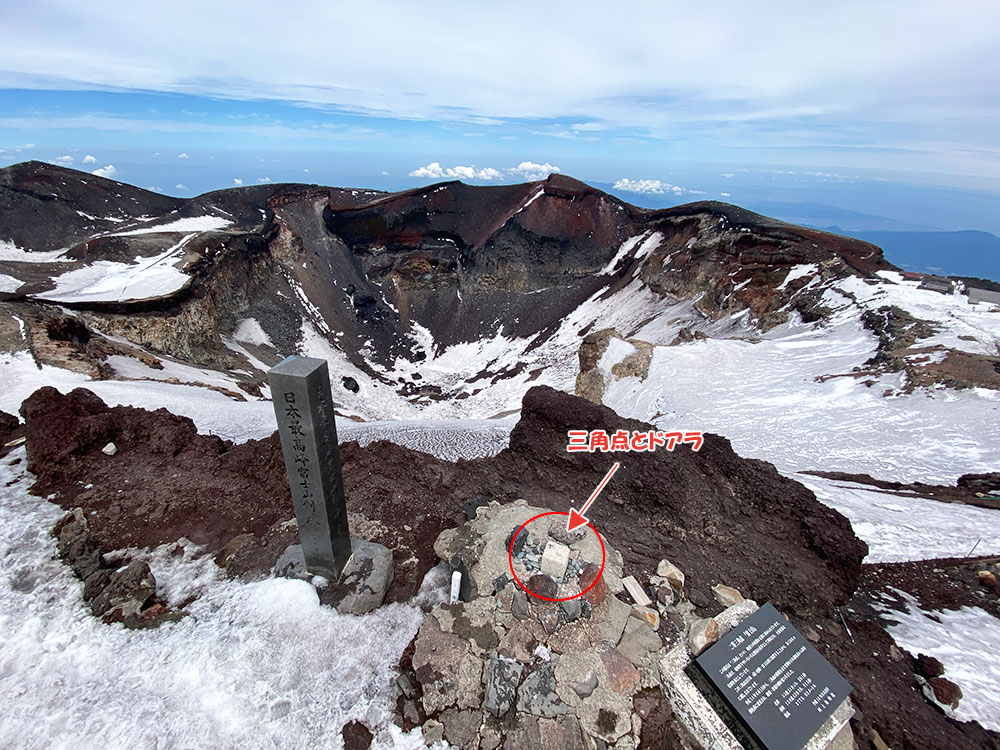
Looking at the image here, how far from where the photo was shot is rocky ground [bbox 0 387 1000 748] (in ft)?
20.5

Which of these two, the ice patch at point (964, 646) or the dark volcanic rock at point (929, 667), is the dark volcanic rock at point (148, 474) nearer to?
the dark volcanic rock at point (929, 667)

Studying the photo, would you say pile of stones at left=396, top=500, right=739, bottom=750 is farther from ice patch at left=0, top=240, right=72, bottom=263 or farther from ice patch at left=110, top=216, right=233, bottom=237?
ice patch at left=110, top=216, right=233, bottom=237

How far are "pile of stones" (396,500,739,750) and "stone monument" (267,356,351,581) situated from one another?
6.42 feet

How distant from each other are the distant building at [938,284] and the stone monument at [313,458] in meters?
31.7

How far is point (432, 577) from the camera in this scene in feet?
24.0

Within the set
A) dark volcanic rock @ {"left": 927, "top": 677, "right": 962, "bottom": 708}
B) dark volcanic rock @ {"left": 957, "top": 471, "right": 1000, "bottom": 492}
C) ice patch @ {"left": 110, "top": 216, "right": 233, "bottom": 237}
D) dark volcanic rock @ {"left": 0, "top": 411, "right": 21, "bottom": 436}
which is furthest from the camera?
ice patch @ {"left": 110, "top": 216, "right": 233, "bottom": 237}

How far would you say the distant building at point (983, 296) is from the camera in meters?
22.0

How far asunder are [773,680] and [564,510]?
4.17m

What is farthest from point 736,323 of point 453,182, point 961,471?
point 453,182

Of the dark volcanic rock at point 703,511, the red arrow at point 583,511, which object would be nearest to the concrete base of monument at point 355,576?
the red arrow at point 583,511

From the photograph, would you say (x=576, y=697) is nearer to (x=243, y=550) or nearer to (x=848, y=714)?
(x=848, y=714)

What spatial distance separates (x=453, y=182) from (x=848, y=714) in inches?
2243

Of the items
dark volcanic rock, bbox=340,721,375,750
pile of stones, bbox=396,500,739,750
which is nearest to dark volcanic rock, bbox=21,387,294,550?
dark volcanic rock, bbox=340,721,375,750

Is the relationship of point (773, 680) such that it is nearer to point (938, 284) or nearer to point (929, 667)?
point (929, 667)
